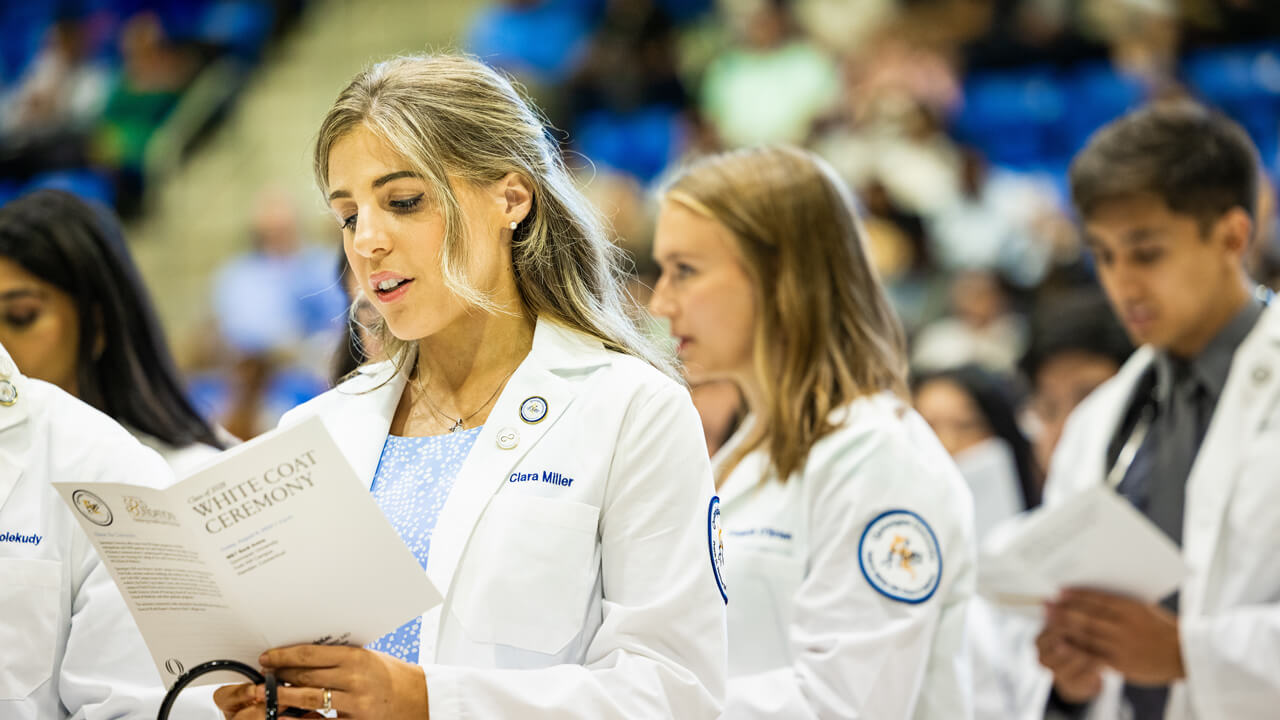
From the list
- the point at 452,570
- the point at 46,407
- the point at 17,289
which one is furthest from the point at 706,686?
the point at 17,289

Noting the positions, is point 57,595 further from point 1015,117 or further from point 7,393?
point 1015,117

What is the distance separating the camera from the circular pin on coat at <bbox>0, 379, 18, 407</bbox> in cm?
217

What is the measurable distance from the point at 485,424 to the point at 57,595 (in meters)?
0.74

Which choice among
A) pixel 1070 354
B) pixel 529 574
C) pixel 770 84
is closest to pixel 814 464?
pixel 529 574

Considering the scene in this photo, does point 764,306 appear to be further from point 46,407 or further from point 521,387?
point 46,407

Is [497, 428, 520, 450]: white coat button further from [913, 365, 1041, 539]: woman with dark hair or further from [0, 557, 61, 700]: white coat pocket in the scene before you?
[913, 365, 1041, 539]: woman with dark hair

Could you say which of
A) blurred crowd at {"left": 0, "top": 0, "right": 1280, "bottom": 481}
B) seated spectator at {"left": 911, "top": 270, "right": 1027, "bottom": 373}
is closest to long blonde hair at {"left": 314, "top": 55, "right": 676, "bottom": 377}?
blurred crowd at {"left": 0, "top": 0, "right": 1280, "bottom": 481}

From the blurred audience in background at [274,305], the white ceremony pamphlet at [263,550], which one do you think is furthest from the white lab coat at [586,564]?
the blurred audience in background at [274,305]

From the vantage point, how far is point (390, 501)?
2.04 metres

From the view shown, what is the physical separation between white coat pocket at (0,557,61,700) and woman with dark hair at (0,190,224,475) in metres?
0.84

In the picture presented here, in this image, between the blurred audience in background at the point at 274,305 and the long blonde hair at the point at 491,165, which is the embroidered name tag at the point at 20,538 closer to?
the long blonde hair at the point at 491,165

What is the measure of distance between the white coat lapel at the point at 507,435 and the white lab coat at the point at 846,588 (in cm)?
69

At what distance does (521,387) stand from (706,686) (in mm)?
527

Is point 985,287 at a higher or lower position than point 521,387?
higher
